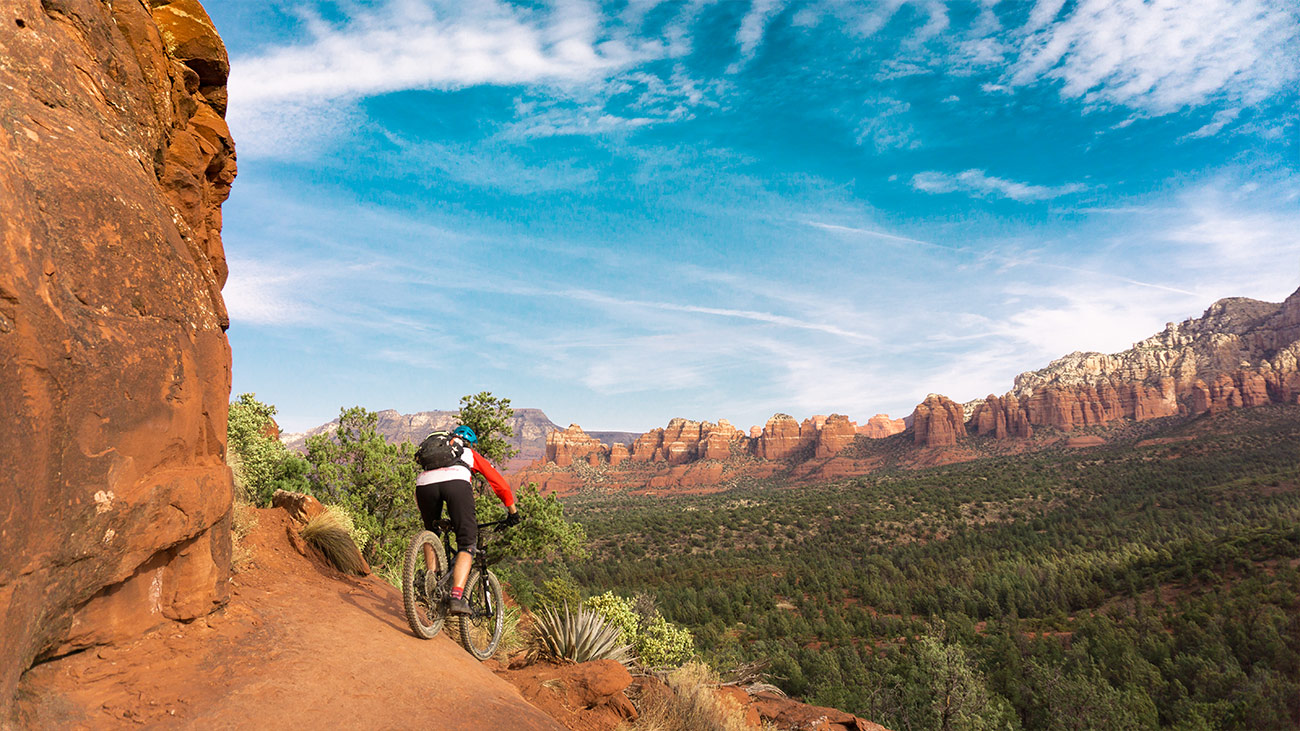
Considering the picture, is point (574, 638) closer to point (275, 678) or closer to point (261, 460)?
point (275, 678)

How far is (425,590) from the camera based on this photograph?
6.14 meters

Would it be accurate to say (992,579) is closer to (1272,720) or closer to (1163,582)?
(1163,582)

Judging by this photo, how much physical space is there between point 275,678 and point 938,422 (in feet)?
476

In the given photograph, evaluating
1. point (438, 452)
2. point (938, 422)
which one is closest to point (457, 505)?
point (438, 452)

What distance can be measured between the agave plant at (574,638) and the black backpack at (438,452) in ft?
10.3

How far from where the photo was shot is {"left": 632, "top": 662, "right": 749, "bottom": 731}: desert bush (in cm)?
664

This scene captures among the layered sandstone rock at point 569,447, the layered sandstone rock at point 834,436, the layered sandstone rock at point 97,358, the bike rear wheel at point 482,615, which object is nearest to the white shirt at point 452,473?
the bike rear wheel at point 482,615

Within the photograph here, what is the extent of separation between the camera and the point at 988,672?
28516mm

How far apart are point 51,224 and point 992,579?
45180 mm

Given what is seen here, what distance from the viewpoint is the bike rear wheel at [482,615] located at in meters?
6.24

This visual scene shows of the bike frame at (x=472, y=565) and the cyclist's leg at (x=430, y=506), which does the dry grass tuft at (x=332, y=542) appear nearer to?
the bike frame at (x=472, y=565)

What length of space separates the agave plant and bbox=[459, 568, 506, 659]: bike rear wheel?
93 cm

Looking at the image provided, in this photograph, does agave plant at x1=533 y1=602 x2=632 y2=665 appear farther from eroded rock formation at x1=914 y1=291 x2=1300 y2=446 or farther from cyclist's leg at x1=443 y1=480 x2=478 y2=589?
eroded rock formation at x1=914 y1=291 x2=1300 y2=446

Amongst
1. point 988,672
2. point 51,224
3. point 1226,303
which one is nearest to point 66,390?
point 51,224
